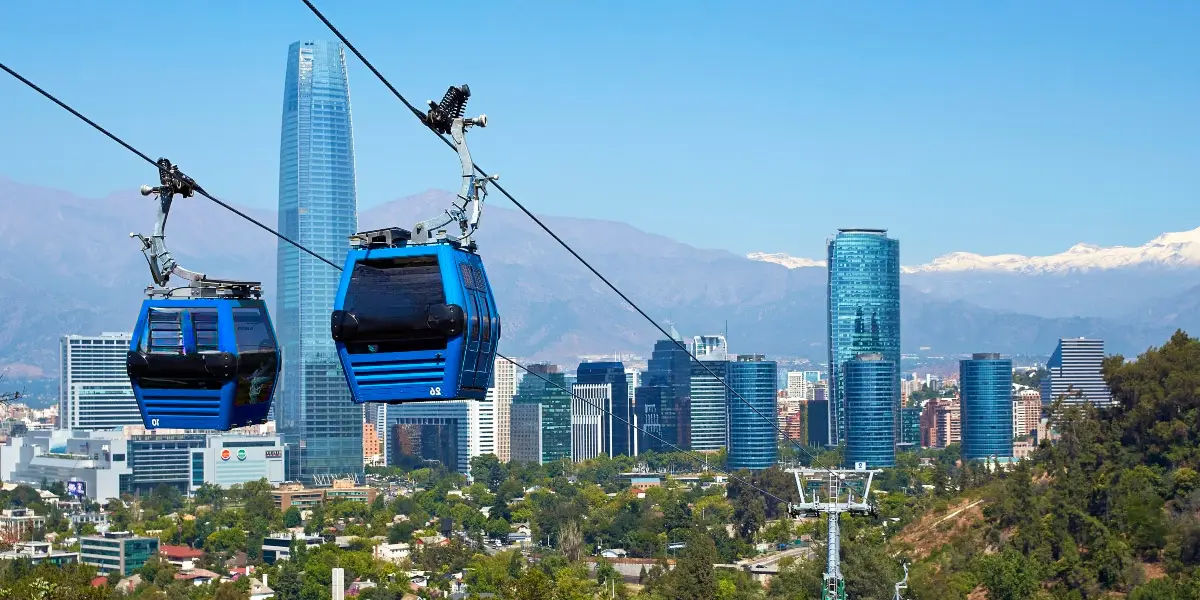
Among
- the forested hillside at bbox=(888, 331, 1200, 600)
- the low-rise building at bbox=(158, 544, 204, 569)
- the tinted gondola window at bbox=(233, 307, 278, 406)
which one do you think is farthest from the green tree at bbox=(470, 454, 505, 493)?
the tinted gondola window at bbox=(233, 307, 278, 406)

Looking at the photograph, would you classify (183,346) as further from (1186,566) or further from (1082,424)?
(1082,424)

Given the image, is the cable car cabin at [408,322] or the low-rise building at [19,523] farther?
the low-rise building at [19,523]

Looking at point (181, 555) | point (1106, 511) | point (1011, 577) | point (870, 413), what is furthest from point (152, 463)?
point (1011, 577)

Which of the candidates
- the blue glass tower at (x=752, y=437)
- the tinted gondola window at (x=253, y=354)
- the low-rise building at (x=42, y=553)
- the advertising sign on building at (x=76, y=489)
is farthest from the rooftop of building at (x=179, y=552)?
the tinted gondola window at (x=253, y=354)

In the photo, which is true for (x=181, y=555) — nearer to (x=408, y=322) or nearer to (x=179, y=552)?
(x=179, y=552)

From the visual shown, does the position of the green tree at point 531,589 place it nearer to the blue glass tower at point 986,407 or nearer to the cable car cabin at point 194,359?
the cable car cabin at point 194,359
